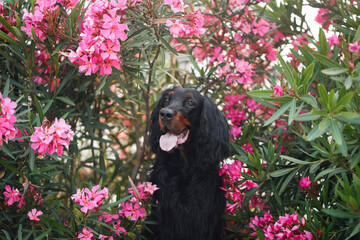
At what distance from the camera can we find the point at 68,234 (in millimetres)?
2428

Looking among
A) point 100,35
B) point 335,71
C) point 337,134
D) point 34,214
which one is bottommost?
point 34,214

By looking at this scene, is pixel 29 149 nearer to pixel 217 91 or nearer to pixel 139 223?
pixel 139 223

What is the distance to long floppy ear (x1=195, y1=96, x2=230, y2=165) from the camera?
264cm

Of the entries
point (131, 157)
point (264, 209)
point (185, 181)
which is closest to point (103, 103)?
point (131, 157)

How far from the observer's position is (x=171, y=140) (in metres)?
2.55

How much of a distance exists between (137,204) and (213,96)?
1132 millimetres

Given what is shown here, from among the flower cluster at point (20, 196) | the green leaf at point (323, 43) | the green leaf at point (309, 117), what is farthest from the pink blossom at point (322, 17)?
the flower cluster at point (20, 196)

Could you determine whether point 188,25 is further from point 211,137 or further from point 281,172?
point 281,172

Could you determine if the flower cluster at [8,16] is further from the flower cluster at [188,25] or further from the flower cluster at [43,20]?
the flower cluster at [188,25]

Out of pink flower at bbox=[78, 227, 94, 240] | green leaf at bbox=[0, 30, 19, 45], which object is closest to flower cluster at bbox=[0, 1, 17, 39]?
green leaf at bbox=[0, 30, 19, 45]

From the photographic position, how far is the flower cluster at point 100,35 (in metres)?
2.11

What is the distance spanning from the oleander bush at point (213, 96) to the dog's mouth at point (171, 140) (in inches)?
11.9

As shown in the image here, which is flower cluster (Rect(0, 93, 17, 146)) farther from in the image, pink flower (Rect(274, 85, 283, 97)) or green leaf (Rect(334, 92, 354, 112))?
green leaf (Rect(334, 92, 354, 112))

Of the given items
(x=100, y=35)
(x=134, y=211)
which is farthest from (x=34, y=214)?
(x=100, y=35)
